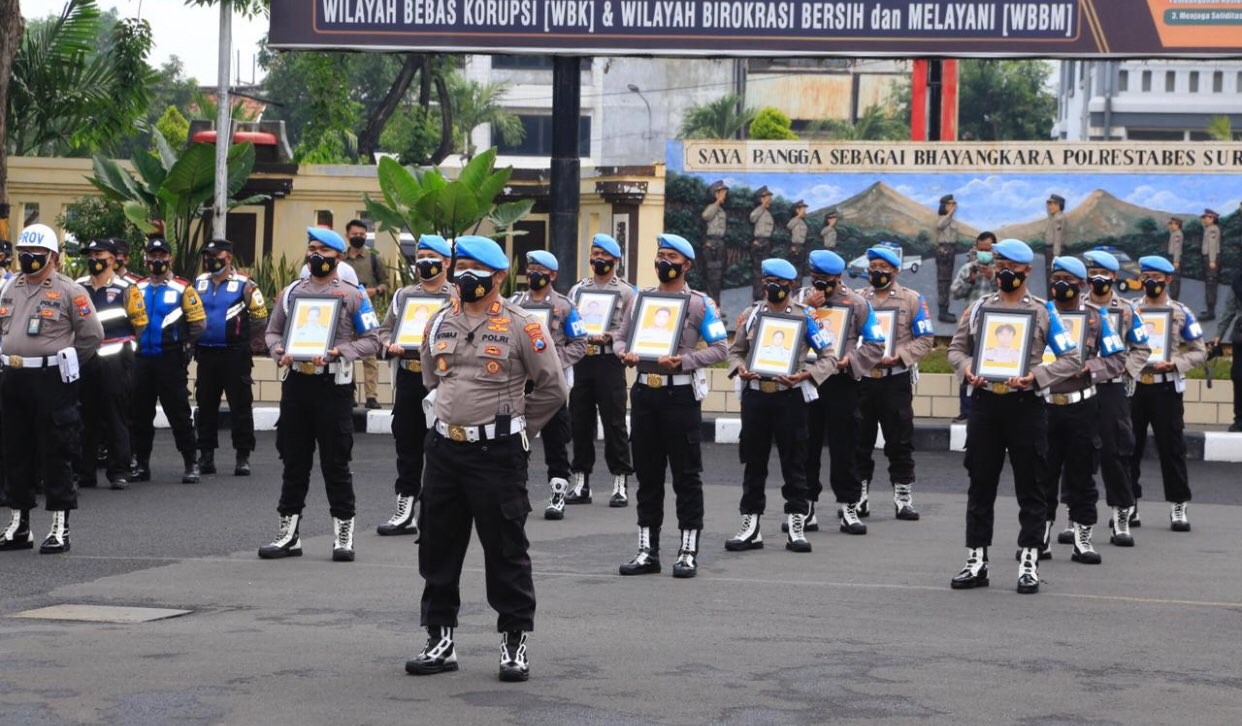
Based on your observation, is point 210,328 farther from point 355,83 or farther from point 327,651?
point 355,83

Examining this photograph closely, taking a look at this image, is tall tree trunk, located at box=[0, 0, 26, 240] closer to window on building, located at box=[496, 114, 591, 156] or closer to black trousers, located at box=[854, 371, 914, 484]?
black trousers, located at box=[854, 371, 914, 484]

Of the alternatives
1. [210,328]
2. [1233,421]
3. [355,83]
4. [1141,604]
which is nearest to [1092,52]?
[1233,421]

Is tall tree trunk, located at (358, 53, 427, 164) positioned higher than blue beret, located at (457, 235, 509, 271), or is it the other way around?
tall tree trunk, located at (358, 53, 427, 164)

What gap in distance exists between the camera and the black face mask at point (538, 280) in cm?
1541

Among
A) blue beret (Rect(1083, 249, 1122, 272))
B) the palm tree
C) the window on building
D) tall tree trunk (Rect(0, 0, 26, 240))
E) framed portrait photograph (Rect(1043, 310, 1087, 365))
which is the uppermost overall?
the window on building

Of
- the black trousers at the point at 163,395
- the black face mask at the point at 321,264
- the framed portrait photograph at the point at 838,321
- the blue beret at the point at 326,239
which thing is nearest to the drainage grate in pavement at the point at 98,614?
the black face mask at the point at 321,264

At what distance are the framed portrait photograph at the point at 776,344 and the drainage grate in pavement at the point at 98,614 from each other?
439 cm

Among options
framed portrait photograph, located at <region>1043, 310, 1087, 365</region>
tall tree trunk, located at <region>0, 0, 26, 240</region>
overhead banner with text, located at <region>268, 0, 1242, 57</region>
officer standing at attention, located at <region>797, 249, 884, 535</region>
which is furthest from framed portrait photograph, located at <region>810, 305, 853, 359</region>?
tall tree trunk, located at <region>0, 0, 26, 240</region>

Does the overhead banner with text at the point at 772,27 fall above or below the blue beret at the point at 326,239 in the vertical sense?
above

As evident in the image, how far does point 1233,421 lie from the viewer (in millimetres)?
21875

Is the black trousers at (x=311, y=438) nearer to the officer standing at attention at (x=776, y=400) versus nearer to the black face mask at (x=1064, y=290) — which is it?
the officer standing at attention at (x=776, y=400)

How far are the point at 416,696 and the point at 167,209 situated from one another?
1856 cm

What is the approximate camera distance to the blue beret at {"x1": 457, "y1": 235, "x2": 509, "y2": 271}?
9.04 metres

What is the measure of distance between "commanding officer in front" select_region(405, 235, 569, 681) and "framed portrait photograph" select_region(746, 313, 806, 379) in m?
4.19
